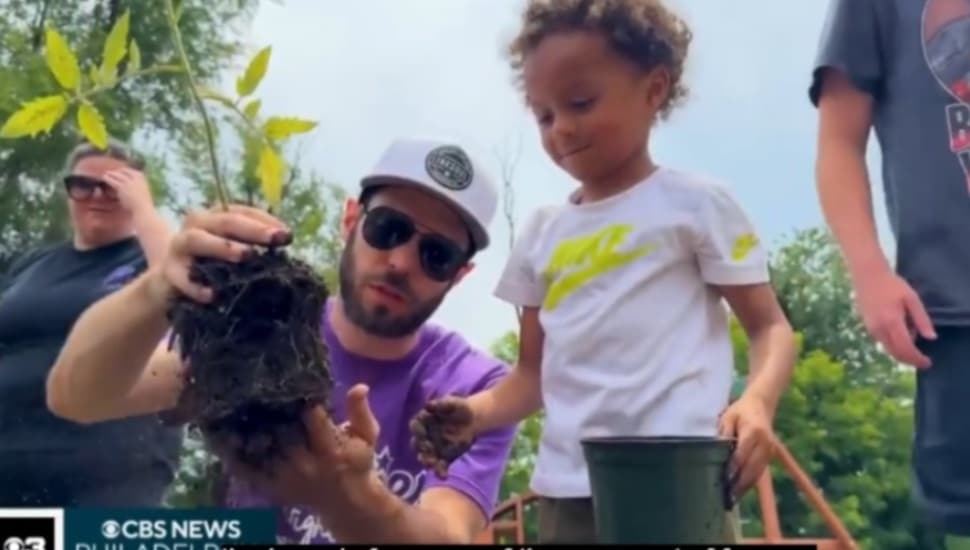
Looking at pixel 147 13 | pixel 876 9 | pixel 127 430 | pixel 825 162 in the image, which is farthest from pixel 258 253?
pixel 147 13

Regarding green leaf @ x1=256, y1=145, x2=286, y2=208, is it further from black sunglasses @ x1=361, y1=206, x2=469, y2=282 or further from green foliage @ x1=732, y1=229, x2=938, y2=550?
green foliage @ x1=732, y1=229, x2=938, y2=550

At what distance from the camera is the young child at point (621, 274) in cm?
169

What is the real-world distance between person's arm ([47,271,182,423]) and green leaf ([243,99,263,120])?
0.62 feet

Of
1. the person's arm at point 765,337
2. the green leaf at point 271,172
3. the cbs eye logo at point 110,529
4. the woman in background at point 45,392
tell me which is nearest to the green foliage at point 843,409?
the woman in background at point 45,392

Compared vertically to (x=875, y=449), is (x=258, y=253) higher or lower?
higher

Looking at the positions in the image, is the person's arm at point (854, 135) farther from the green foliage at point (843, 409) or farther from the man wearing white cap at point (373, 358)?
the green foliage at point (843, 409)

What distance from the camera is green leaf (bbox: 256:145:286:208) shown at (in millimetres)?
1561

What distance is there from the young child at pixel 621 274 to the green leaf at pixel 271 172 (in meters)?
0.30

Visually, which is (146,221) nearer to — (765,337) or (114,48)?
(114,48)

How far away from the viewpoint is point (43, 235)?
6.18m

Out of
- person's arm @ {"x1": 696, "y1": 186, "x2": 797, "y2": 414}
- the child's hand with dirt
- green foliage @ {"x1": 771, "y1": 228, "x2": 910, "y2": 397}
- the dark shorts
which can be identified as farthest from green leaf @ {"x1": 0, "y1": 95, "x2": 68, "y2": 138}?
green foliage @ {"x1": 771, "y1": 228, "x2": 910, "y2": 397}

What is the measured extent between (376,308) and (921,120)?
2.04 feet

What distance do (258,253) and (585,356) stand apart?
44 centimetres

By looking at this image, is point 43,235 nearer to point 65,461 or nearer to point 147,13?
point 147,13
